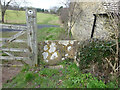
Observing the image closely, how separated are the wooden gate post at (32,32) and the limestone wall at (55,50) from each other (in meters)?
0.35

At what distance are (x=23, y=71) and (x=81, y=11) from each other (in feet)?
23.5

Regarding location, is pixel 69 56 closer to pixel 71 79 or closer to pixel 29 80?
pixel 71 79

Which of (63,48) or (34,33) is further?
(63,48)

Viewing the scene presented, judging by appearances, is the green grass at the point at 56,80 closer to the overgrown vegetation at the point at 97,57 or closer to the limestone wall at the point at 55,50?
the overgrown vegetation at the point at 97,57

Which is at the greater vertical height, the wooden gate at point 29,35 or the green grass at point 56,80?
the wooden gate at point 29,35

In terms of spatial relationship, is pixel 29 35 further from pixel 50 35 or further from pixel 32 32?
pixel 50 35

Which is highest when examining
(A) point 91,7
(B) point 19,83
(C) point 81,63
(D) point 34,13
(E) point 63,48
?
(A) point 91,7

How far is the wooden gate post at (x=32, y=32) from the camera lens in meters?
2.97

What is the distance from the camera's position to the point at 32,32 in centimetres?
313

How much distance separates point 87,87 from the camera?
8.02 feet

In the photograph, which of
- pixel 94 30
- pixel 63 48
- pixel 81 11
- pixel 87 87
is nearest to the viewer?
pixel 87 87

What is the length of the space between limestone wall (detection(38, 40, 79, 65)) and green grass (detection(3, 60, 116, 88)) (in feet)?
1.83

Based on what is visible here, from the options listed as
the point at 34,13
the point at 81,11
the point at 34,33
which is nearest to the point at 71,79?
the point at 34,33

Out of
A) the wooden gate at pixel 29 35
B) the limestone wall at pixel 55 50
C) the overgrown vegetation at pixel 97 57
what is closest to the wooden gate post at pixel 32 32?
the wooden gate at pixel 29 35
